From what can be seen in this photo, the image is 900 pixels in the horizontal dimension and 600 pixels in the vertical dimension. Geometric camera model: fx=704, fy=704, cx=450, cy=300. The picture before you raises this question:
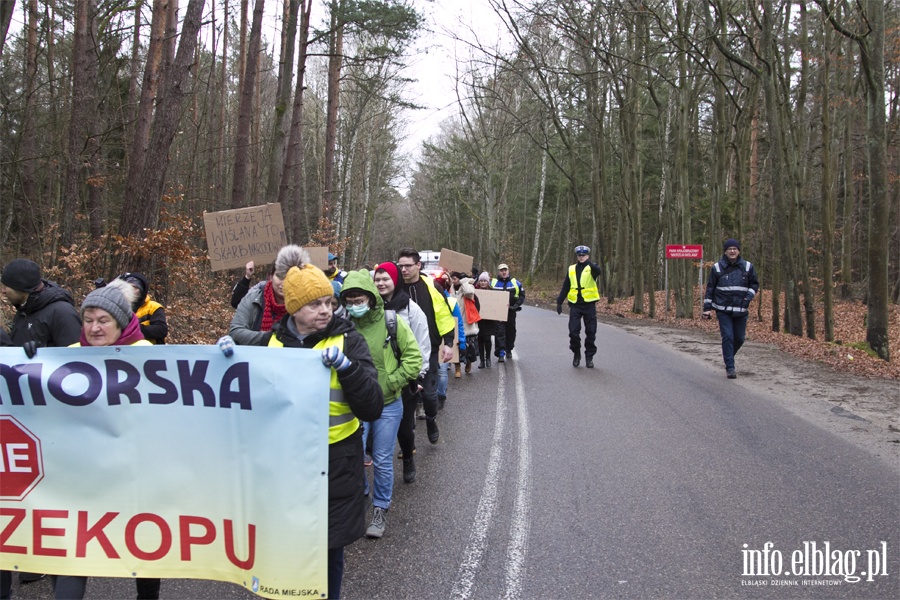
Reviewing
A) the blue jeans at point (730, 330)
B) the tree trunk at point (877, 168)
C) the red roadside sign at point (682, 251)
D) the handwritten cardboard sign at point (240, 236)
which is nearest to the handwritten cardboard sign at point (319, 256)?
the handwritten cardboard sign at point (240, 236)

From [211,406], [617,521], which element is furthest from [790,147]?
[211,406]

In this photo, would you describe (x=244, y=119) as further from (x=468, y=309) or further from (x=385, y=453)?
(x=385, y=453)

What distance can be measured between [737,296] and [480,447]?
229 inches

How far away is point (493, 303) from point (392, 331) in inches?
308

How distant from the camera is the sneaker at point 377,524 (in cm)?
494

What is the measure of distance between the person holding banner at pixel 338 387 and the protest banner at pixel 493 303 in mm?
9371

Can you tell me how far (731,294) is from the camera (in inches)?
436

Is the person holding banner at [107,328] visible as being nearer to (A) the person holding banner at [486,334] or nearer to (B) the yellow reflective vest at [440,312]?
(B) the yellow reflective vest at [440,312]

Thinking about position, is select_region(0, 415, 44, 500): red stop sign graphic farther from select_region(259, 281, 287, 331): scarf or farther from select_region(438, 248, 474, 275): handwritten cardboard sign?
select_region(438, 248, 474, 275): handwritten cardboard sign

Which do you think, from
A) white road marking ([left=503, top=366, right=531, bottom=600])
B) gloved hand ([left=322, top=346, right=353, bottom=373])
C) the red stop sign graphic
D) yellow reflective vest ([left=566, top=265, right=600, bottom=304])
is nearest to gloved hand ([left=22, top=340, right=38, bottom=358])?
the red stop sign graphic

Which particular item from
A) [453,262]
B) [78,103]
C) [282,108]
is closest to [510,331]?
[453,262]

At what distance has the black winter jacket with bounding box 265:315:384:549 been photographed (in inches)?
131

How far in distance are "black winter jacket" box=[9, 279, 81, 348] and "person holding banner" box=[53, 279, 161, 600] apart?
1.12 metres

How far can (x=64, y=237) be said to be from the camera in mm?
13445
